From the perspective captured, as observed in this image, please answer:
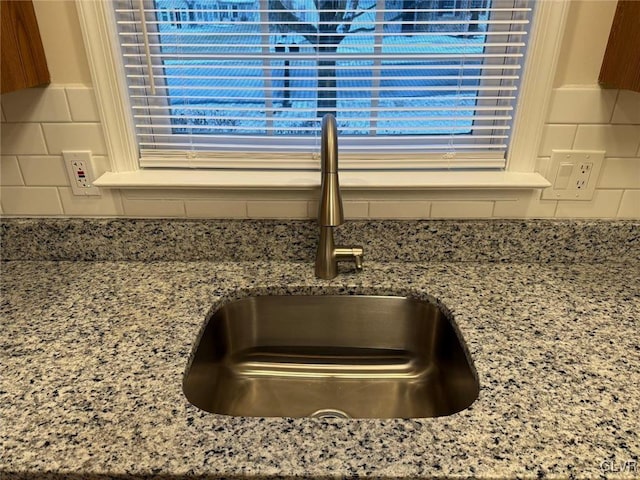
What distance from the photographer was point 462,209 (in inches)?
44.3

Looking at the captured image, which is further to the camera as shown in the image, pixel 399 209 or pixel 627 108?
pixel 399 209

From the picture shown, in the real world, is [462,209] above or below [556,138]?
below

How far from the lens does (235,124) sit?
3.75 feet

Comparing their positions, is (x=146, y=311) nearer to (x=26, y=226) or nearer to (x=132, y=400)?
(x=132, y=400)

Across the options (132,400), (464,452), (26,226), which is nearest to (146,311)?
(132,400)

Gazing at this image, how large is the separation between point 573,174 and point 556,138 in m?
0.10

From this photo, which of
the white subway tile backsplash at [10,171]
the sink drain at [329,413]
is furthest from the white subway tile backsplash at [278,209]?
the white subway tile backsplash at [10,171]

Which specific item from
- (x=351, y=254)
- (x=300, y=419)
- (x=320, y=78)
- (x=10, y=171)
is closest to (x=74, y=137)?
(x=10, y=171)

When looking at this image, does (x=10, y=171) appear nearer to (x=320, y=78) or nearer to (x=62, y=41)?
(x=62, y=41)

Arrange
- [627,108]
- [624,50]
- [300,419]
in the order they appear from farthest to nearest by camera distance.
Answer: [627,108]
[624,50]
[300,419]

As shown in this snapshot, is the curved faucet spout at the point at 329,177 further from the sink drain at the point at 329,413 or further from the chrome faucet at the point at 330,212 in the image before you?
the sink drain at the point at 329,413

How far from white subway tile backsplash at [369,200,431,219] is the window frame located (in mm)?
59

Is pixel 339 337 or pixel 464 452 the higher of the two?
pixel 464 452

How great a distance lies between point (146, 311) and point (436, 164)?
73 cm
